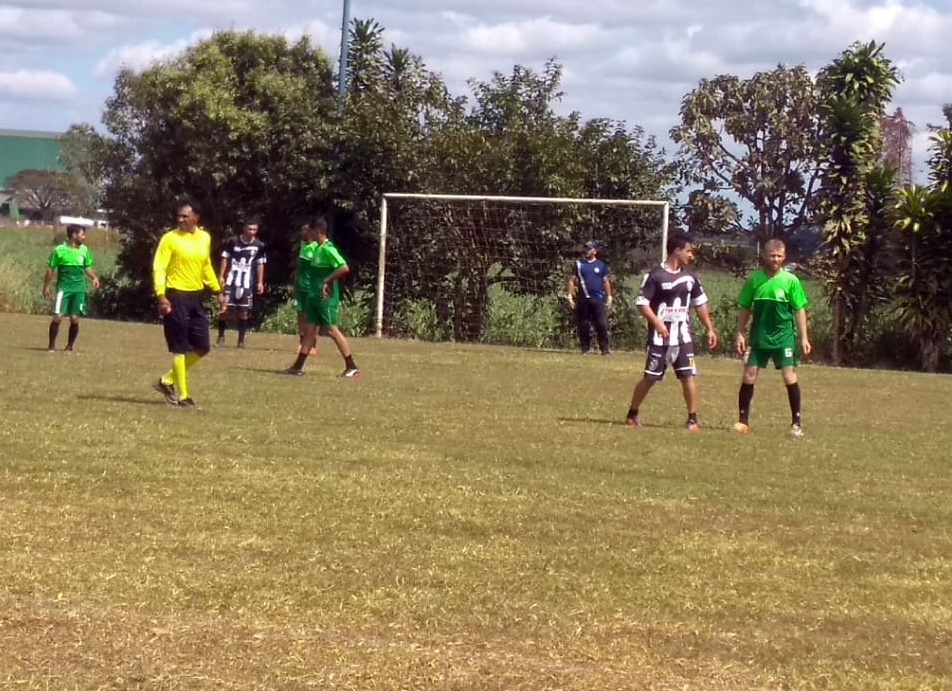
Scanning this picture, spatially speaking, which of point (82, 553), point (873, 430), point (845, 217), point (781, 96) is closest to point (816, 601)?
point (82, 553)

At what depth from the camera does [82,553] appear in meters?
7.72

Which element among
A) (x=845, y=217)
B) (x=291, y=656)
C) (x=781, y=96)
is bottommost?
(x=291, y=656)

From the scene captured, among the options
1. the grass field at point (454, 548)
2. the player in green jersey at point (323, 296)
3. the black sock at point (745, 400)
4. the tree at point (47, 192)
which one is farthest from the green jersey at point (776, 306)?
the tree at point (47, 192)

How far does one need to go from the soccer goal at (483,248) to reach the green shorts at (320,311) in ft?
33.1

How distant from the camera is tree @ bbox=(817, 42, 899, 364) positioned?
28.0 meters

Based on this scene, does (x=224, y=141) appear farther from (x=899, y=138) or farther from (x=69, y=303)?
(x=899, y=138)

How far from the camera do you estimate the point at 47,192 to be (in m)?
105

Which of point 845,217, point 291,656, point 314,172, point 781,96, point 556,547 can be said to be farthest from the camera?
point 781,96

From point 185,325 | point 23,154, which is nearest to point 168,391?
point 185,325

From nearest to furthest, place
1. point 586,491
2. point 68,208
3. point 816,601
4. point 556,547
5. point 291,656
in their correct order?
point 291,656, point 816,601, point 556,547, point 586,491, point 68,208

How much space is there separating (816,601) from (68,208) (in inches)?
3883

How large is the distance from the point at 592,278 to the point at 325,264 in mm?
8844

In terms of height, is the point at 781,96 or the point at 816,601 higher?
the point at 781,96

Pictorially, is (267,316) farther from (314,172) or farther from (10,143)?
(10,143)
